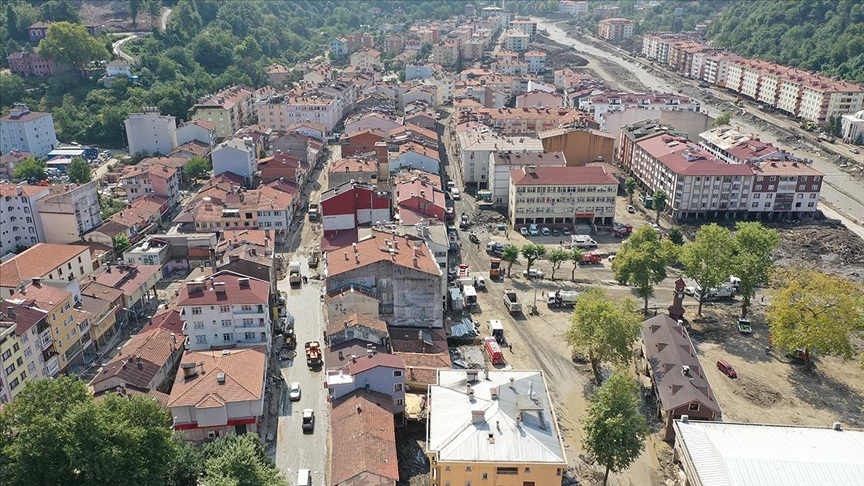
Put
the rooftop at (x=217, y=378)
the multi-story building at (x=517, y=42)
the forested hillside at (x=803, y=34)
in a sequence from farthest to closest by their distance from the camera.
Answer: the multi-story building at (x=517, y=42), the forested hillside at (x=803, y=34), the rooftop at (x=217, y=378)

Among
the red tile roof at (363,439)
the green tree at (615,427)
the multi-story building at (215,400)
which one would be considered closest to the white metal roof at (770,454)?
the green tree at (615,427)

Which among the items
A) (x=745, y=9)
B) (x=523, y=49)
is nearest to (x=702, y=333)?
(x=523, y=49)

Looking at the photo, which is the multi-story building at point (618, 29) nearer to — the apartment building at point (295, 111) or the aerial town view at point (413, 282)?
the aerial town view at point (413, 282)

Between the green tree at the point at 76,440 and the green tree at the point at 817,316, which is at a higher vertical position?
the green tree at the point at 76,440

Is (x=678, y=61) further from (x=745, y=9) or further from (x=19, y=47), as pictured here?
(x=19, y=47)

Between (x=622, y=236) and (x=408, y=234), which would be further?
(x=622, y=236)

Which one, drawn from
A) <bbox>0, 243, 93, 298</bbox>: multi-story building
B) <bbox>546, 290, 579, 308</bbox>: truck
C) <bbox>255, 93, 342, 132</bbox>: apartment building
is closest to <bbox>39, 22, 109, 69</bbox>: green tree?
<bbox>255, 93, 342, 132</bbox>: apartment building
